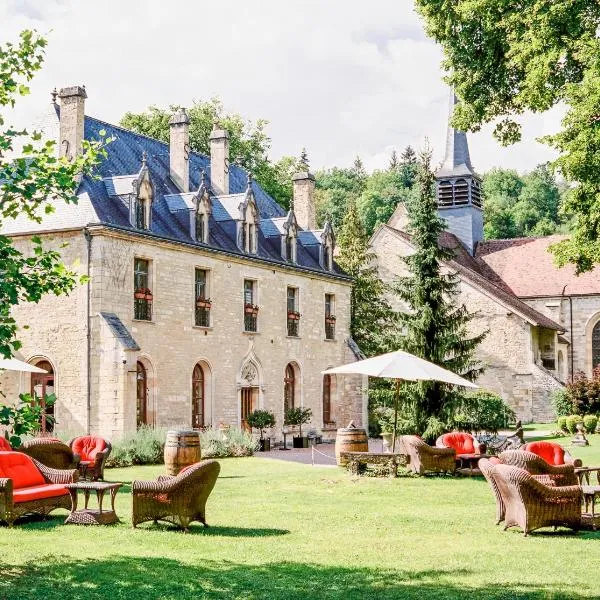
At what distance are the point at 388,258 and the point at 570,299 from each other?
435 inches

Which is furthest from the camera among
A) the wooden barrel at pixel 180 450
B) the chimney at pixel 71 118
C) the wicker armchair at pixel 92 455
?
the chimney at pixel 71 118

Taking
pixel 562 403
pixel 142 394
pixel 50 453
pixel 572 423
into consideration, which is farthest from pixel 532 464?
pixel 562 403

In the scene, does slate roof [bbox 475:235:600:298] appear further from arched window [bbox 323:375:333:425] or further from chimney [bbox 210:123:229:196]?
chimney [bbox 210:123:229:196]

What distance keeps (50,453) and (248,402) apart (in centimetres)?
1691

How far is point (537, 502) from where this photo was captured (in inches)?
470

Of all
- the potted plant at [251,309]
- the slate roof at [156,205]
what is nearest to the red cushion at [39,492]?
the slate roof at [156,205]

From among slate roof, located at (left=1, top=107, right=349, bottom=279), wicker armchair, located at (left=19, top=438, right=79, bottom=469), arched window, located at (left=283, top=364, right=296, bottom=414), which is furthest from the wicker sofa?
arched window, located at (left=283, top=364, right=296, bottom=414)

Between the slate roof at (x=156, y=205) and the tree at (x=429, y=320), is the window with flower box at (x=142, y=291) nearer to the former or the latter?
the slate roof at (x=156, y=205)

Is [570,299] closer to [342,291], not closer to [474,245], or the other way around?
[474,245]

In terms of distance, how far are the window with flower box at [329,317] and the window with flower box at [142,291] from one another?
10845 millimetres

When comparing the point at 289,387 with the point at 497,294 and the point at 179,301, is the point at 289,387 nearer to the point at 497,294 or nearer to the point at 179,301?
the point at 179,301

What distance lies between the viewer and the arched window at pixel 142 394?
91.4 feet

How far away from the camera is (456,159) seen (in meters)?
54.8

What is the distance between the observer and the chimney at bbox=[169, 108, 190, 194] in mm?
32969
